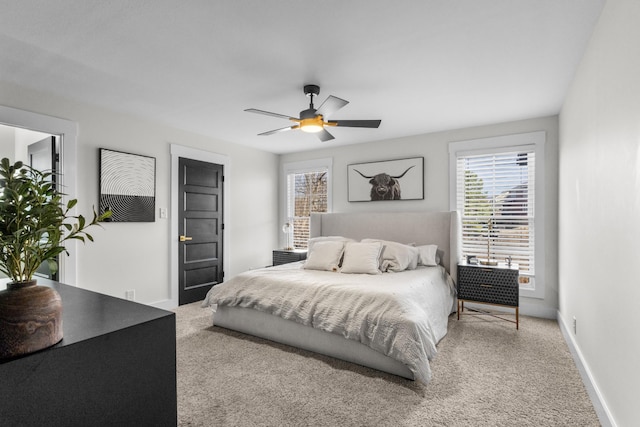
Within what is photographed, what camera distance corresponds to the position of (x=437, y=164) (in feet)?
15.3

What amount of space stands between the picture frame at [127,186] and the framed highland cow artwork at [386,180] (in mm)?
2872

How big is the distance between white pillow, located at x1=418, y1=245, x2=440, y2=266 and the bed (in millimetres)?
100

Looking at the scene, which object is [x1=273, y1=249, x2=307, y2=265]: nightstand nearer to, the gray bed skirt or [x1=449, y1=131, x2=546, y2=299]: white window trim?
the gray bed skirt

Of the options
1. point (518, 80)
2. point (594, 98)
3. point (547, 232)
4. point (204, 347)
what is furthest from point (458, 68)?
point (204, 347)

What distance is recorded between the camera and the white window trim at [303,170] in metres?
5.59

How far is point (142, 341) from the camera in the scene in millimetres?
1094

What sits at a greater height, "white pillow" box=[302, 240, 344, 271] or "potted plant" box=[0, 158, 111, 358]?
"potted plant" box=[0, 158, 111, 358]

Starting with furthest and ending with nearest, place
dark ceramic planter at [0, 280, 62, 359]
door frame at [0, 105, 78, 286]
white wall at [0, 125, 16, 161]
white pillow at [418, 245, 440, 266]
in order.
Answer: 1. white wall at [0, 125, 16, 161]
2. white pillow at [418, 245, 440, 266]
3. door frame at [0, 105, 78, 286]
4. dark ceramic planter at [0, 280, 62, 359]

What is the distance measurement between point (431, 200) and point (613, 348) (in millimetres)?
3006

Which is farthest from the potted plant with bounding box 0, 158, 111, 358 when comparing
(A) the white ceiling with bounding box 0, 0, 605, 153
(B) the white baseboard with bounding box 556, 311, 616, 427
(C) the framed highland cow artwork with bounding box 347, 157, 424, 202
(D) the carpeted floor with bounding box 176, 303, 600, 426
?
(C) the framed highland cow artwork with bounding box 347, 157, 424, 202

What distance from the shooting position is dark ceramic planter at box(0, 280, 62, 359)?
841 mm

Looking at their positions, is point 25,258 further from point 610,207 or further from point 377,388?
point 610,207

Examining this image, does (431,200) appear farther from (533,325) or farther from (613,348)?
(613,348)

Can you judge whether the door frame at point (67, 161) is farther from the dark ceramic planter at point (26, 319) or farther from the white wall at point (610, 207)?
the white wall at point (610, 207)
